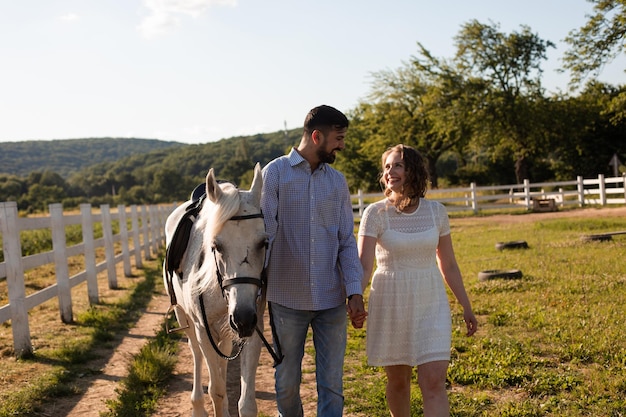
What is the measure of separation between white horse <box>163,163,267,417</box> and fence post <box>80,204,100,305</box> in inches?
251

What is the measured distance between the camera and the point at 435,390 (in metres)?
3.40

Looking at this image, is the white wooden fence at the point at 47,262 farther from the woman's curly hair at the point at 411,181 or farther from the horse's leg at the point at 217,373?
the woman's curly hair at the point at 411,181

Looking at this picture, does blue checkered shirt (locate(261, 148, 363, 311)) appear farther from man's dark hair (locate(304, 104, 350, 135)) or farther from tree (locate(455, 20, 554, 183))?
tree (locate(455, 20, 554, 183))

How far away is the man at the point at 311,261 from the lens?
3370 mm

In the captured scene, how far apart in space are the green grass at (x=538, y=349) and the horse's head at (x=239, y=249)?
188 centimetres

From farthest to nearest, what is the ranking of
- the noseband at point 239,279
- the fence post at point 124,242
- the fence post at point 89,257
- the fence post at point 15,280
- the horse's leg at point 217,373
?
the fence post at point 124,242
the fence post at point 89,257
the fence post at point 15,280
the horse's leg at point 217,373
the noseband at point 239,279

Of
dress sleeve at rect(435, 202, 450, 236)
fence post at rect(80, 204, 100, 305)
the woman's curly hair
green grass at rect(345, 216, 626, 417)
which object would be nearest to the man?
the woman's curly hair

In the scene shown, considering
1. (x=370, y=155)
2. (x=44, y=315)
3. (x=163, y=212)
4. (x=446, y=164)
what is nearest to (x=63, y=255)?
(x=44, y=315)

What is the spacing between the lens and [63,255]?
880cm

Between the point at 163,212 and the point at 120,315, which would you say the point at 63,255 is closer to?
the point at 120,315

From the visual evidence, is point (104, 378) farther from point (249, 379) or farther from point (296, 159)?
point (296, 159)

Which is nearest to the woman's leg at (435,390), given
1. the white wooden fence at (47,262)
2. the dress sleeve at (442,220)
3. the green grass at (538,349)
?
the dress sleeve at (442,220)

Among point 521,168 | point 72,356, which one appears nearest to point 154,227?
point 72,356

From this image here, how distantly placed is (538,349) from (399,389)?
2637 millimetres
